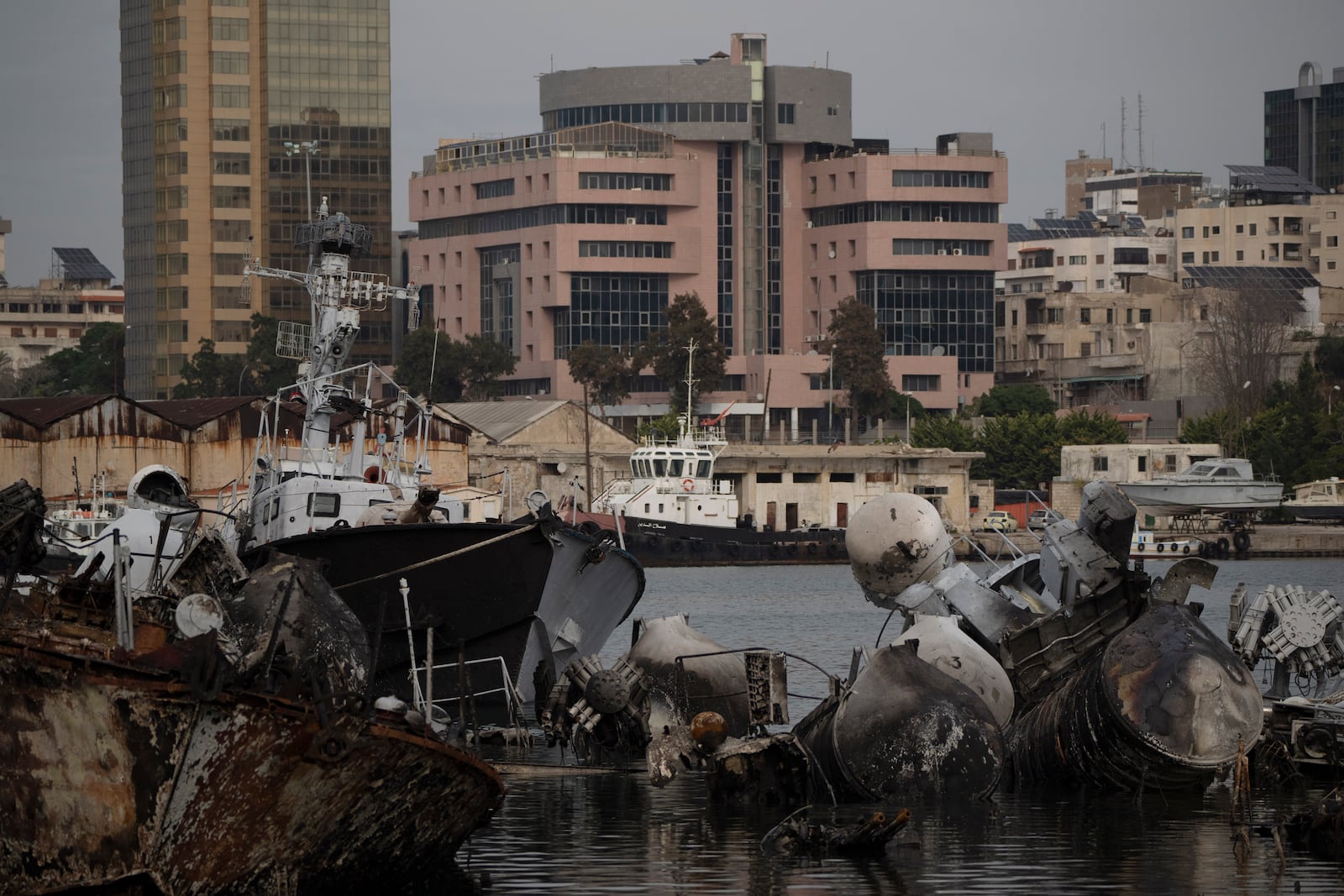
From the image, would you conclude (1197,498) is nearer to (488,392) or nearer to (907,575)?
(488,392)

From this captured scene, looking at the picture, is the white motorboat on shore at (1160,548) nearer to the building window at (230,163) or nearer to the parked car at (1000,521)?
the parked car at (1000,521)

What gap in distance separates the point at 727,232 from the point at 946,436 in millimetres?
36388

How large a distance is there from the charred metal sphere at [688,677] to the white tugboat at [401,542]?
1.96 meters

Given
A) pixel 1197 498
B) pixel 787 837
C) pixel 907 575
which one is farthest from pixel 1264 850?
pixel 1197 498

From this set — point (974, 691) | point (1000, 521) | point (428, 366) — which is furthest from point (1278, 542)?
point (974, 691)

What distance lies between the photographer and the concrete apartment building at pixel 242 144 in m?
166

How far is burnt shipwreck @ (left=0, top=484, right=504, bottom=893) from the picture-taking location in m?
18.3

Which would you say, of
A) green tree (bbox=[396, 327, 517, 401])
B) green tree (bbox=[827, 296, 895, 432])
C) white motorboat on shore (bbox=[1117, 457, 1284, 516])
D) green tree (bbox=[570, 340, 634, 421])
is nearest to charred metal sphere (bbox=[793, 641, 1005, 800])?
white motorboat on shore (bbox=[1117, 457, 1284, 516])

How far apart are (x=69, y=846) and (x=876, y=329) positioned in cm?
13176

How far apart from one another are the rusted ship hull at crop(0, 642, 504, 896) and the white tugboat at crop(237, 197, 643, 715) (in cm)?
983

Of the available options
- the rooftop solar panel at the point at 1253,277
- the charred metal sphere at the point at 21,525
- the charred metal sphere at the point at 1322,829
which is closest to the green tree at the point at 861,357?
the rooftop solar panel at the point at 1253,277

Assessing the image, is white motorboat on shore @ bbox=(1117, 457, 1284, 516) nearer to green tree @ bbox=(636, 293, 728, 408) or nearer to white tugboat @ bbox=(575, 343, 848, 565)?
white tugboat @ bbox=(575, 343, 848, 565)

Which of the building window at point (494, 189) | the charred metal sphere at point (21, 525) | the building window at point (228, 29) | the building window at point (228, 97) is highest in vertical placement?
the building window at point (228, 29)

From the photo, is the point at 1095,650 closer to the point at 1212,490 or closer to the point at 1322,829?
the point at 1322,829
